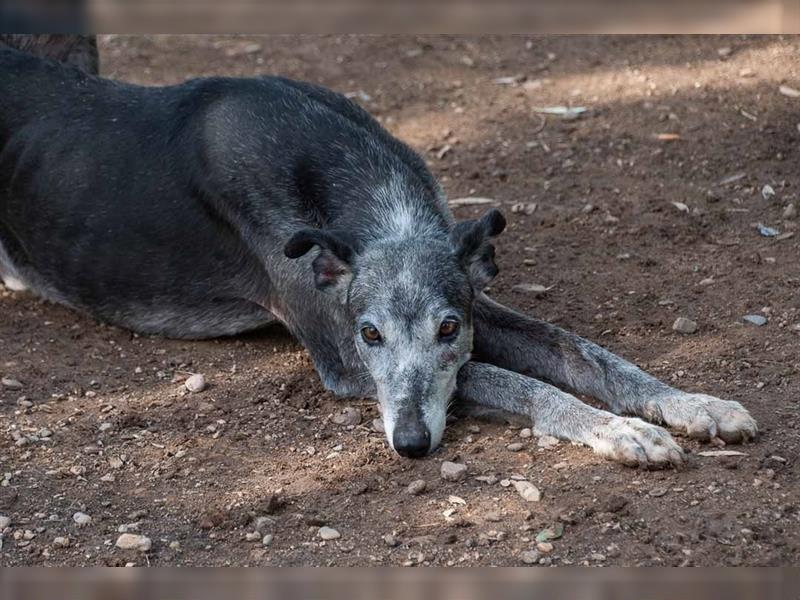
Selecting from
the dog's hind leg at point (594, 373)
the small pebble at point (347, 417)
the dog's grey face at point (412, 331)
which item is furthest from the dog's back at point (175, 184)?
the small pebble at point (347, 417)

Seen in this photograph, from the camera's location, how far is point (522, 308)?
723 cm

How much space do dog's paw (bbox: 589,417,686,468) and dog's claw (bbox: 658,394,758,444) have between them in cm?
17

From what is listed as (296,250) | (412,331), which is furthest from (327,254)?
(412,331)

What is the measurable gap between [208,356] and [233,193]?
956 mm

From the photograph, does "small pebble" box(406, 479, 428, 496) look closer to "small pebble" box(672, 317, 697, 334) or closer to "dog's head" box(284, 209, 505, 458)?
"dog's head" box(284, 209, 505, 458)

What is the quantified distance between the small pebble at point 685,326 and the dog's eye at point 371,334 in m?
1.77

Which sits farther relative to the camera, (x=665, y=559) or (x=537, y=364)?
(x=537, y=364)

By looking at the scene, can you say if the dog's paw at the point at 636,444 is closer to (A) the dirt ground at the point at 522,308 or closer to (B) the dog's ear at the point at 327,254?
(A) the dirt ground at the point at 522,308

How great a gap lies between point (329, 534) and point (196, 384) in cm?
170

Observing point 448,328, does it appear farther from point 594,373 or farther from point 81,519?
point 81,519

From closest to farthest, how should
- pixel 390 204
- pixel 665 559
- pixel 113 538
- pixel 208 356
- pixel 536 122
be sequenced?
pixel 665 559, pixel 113 538, pixel 390 204, pixel 208 356, pixel 536 122

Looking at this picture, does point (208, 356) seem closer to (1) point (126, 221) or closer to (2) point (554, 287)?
(1) point (126, 221)

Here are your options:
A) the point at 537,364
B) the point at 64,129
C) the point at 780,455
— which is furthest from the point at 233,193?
the point at 780,455

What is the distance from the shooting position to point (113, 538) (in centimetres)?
527
